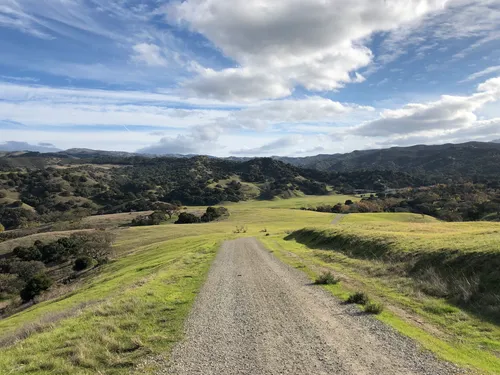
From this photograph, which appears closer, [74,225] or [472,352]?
[472,352]

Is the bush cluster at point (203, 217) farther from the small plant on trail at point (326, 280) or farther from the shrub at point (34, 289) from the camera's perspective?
the small plant on trail at point (326, 280)

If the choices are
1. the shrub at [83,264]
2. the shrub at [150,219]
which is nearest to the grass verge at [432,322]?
the shrub at [83,264]

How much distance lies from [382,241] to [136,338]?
68.6ft

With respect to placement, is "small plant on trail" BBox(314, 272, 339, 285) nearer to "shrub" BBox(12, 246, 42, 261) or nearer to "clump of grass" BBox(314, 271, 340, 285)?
"clump of grass" BBox(314, 271, 340, 285)

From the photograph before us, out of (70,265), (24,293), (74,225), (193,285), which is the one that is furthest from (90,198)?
(193,285)

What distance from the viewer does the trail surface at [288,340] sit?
821 centimetres

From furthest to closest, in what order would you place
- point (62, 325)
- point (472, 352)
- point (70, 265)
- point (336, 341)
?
1. point (70, 265)
2. point (62, 325)
3. point (336, 341)
4. point (472, 352)

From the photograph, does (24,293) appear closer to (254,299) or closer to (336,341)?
(254,299)

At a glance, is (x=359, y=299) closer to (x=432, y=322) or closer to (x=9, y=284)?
(x=432, y=322)

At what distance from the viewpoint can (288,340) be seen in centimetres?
998

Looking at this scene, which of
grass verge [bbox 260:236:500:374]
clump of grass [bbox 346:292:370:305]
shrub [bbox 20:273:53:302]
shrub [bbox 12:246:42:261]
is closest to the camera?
grass verge [bbox 260:236:500:374]

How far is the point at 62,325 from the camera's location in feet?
43.3

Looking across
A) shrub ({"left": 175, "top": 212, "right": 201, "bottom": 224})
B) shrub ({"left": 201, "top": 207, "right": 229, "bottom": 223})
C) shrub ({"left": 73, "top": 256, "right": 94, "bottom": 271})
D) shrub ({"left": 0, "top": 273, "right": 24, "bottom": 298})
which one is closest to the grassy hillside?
shrub ({"left": 73, "top": 256, "right": 94, "bottom": 271})

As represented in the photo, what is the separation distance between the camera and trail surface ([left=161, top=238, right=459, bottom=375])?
26.9 ft
